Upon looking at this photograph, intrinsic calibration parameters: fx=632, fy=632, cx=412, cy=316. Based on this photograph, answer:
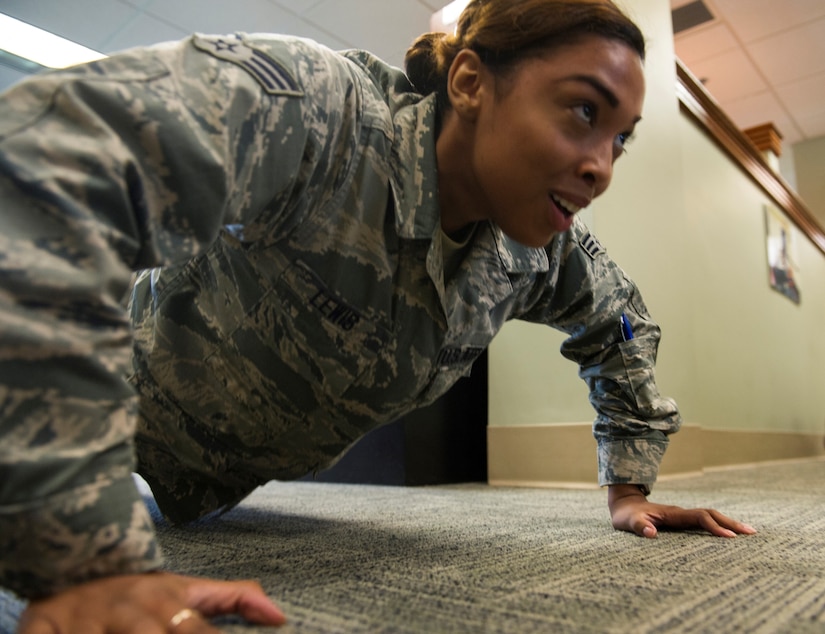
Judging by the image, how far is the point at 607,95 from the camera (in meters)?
0.58

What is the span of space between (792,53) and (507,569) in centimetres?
390

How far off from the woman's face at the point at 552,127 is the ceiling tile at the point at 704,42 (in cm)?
317

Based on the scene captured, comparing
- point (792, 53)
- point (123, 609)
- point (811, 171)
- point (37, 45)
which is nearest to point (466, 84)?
point (123, 609)

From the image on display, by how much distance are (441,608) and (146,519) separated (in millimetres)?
200

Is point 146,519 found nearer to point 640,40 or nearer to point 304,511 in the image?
point 640,40

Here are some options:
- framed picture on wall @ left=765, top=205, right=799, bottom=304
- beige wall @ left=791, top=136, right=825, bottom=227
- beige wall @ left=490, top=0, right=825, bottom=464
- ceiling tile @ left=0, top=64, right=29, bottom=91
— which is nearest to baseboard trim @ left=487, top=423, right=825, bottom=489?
beige wall @ left=490, top=0, right=825, bottom=464

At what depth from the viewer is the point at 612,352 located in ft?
2.84

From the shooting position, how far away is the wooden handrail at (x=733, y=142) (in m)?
2.13

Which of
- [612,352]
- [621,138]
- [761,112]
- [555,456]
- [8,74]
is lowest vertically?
[555,456]

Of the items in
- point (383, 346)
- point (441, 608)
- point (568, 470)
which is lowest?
point (568, 470)

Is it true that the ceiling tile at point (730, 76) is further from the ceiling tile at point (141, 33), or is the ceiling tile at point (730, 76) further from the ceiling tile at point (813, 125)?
Answer: the ceiling tile at point (141, 33)

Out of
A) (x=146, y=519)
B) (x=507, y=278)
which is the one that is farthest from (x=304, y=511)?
(x=146, y=519)

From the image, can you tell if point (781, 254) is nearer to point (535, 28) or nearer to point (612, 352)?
point (612, 352)

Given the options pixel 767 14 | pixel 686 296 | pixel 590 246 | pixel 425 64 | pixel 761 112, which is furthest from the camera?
pixel 761 112
